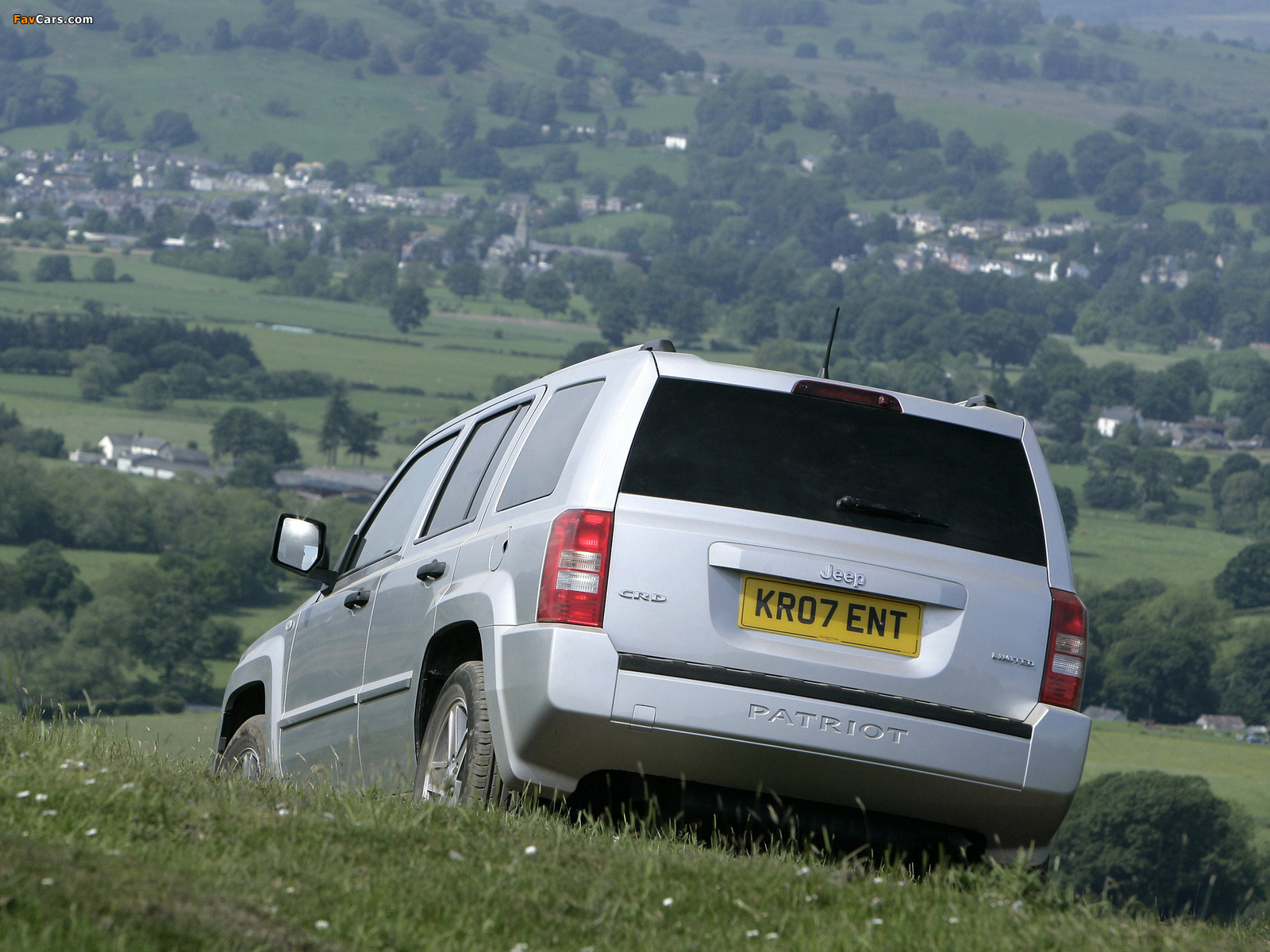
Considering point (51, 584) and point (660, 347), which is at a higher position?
point (660, 347)

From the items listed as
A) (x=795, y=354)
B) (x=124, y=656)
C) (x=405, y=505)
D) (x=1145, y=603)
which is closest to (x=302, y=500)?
(x=124, y=656)

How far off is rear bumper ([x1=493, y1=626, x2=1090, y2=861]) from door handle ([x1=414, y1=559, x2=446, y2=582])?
2.45 feet

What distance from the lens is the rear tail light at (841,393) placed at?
4.71 m

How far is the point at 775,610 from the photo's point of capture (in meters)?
4.37

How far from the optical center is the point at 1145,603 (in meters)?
109

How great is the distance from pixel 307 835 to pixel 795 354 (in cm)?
19234

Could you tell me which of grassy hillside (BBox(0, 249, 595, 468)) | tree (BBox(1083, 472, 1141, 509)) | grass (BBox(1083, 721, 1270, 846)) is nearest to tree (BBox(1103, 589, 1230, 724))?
grass (BBox(1083, 721, 1270, 846))

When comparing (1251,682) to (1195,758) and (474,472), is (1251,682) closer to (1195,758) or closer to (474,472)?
(1195,758)

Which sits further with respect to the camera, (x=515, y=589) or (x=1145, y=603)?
(x=1145, y=603)

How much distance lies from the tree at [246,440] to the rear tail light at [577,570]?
13774 centimetres

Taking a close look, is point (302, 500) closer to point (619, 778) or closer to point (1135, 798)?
point (1135, 798)

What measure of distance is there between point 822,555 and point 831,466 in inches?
13.0

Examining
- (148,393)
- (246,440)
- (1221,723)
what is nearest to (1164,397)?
(1221,723)

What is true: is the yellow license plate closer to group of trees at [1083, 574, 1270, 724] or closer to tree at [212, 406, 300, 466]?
group of trees at [1083, 574, 1270, 724]
